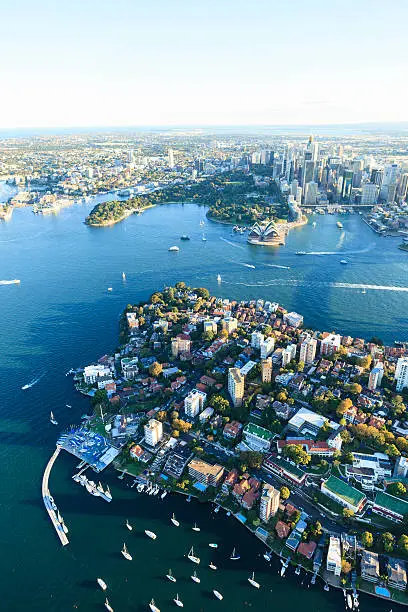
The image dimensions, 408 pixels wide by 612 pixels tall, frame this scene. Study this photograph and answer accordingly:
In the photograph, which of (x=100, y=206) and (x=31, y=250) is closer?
(x=31, y=250)

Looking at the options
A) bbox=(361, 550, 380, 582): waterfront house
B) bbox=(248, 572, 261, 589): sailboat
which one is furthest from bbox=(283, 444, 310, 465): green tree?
bbox=(248, 572, 261, 589): sailboat

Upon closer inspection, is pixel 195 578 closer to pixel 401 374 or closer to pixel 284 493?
pixel 284 493

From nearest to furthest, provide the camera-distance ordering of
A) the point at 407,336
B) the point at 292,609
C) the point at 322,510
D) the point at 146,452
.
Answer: the point at 292,609, the point at 322,510, the point at 146,452, the point at 407,336

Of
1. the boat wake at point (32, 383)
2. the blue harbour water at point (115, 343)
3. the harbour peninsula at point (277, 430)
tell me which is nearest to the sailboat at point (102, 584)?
the blue harbour water at point (115, 343)

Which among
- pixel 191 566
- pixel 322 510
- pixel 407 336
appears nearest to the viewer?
pixel 191 566

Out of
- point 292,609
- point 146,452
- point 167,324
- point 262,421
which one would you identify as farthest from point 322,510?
point 167,324

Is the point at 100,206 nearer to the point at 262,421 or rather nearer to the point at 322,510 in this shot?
the point at 262,421

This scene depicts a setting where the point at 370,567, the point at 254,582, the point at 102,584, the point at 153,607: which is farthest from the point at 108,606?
the point at 370,567
